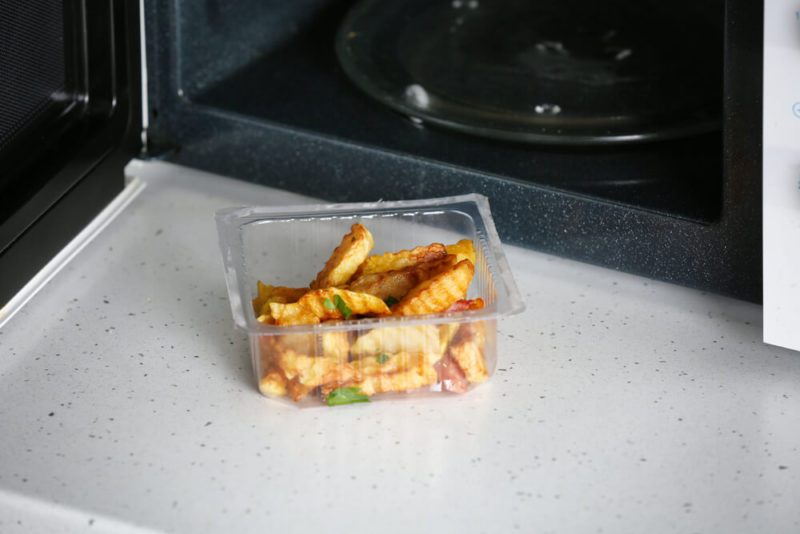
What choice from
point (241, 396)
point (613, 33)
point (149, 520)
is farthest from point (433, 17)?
point (149, 520)

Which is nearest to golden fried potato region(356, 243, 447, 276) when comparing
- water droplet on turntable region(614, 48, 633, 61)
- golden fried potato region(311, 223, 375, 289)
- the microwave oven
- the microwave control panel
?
golden fried potato region(311, 223, 375, 289)

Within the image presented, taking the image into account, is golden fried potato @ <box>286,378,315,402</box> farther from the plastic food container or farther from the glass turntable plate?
the glass turntable plate

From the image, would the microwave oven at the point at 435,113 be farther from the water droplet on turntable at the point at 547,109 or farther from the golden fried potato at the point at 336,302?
the golden fried potato at the point at 336,302

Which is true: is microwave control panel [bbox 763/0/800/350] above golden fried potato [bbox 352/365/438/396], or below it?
above

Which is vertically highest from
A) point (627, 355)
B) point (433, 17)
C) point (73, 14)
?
point (73, 14)

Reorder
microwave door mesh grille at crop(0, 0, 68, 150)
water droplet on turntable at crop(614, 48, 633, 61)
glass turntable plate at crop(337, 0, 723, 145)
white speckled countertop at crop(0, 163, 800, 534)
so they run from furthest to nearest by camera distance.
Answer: water droplet on turntable at crop(614, 48, 633, 61) → glass turntable plate at crop(337, 0, 723, 145) → microwave door mesh grille at crop(0, 0, 68, 150) → white speckled countertop at crop(0, 163, 800, 534)

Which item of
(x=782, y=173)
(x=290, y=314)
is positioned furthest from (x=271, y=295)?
(x=782, y=173)

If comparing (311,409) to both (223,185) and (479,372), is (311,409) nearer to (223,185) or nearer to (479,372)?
(479,372)
